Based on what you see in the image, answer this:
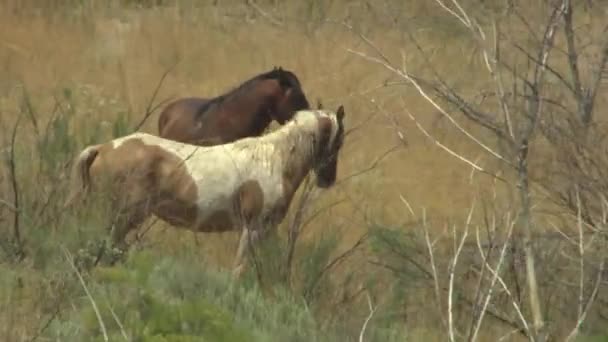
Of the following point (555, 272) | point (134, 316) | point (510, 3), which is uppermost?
point (510, 3)

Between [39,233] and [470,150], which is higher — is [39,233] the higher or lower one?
the higher one

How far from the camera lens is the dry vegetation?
5.16 metres

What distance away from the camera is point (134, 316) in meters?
4.47

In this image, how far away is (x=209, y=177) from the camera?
6516 millimetres

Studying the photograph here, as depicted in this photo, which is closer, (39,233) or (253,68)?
(39,233)

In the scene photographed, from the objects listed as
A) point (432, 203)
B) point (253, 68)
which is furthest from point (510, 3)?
point (253, 68)

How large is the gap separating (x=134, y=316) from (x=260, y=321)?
2.15 feet

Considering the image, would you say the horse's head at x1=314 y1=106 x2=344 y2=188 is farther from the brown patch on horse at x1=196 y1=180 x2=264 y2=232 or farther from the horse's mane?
the brown patch on horse at x1=196 y1=180 x2=264 y2=232

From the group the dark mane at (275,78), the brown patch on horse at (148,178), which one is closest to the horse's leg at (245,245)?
the brown patch on horse at (148,178)

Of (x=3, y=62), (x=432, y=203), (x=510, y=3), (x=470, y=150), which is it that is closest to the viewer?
(x=510, y=3)

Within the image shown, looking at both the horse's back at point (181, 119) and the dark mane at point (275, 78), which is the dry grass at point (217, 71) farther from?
the dark mane at point (275, 78)

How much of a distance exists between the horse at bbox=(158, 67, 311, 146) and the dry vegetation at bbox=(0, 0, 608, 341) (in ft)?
1.87

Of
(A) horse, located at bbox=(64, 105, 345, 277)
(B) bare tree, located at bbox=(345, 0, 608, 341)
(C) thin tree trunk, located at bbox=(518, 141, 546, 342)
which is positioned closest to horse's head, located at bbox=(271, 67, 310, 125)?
(A) horse, located at bbox=(64, 105, 345, 277)

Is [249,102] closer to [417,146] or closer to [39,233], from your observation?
[39,233]
